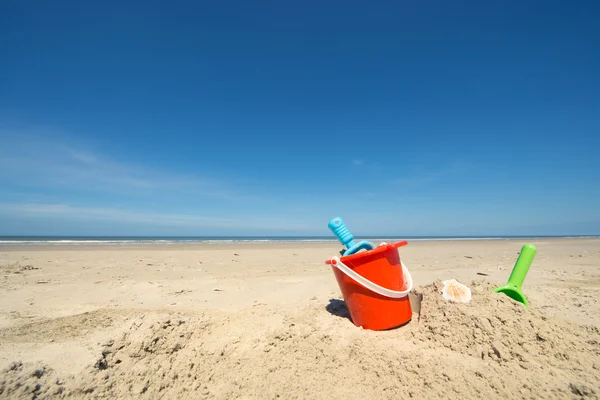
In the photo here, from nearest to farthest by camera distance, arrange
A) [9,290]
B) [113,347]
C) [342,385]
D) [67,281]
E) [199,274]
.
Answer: [342,385], [113,347], [9,290], [67,281], [199,274]

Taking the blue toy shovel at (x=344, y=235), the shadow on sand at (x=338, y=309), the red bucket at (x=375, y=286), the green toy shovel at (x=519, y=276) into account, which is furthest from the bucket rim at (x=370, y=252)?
the green toy shovel at (x=519, y=276)

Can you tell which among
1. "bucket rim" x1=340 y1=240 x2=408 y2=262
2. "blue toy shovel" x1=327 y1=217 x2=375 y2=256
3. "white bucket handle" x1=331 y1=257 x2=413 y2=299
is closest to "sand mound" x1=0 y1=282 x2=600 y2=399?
"white bucket handle" x1=331 y1=257 x2=413 y2=299

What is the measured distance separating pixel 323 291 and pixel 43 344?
3298 mm

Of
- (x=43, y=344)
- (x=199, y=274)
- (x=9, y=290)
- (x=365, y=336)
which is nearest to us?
(x=43, y=344)

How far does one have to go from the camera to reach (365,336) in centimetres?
257

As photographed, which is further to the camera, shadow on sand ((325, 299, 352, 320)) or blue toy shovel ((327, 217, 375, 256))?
shadow on sand ((325, 299, 352, 320))

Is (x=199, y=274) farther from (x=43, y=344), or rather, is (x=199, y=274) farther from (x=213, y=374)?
(x=213, y=374)

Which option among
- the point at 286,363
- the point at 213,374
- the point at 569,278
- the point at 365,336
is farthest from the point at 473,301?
the point at 569,278

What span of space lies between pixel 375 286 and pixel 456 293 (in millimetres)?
759

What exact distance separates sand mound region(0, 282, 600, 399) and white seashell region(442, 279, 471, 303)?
0.23 ft

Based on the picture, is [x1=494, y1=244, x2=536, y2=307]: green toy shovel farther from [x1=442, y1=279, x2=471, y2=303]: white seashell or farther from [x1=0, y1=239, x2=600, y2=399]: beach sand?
[x1=442, y1=279, x2=471, y2=303]: white seashell

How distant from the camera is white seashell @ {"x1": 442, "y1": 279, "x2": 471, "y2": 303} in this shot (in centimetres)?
269

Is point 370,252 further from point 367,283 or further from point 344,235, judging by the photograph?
point 344,235

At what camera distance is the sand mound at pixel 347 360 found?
185cm
